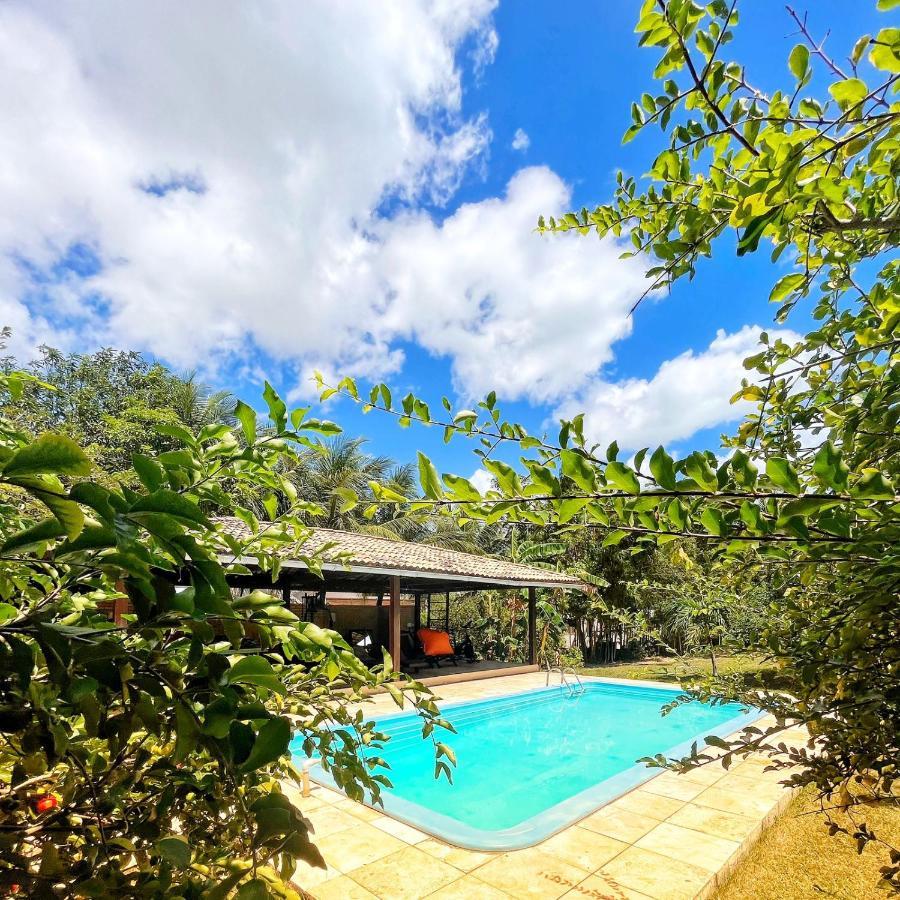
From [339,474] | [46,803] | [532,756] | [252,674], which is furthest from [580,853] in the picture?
[339,474]

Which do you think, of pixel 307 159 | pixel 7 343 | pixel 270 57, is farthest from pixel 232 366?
pixel 270 57

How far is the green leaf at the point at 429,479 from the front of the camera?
1.17m

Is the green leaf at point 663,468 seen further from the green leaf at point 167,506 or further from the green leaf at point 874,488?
the green leaf at point 167,506

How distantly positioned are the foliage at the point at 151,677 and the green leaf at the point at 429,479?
11.6 inches

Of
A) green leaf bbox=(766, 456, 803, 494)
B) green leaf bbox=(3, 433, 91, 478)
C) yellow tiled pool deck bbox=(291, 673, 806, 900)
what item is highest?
green leaf bbox=(766, 456, 803, 494)

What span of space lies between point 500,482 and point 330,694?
3.38 ft

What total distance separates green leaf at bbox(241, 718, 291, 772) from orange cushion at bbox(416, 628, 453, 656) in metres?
17.3

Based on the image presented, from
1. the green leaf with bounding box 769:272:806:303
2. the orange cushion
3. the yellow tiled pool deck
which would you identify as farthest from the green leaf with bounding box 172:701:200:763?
the orange cushion

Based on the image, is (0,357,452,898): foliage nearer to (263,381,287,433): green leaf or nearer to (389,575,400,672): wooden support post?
(263,381,287,433): green leaf

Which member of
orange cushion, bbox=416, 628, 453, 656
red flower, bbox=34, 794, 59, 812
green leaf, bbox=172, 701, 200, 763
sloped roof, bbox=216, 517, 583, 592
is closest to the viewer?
green leaf, bbox=172, 701, 200, 763

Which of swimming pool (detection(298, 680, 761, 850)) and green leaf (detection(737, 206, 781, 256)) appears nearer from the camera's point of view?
green leaf (detection(737, 206, 781, 256))

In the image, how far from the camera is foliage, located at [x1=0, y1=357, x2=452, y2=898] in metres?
0.53

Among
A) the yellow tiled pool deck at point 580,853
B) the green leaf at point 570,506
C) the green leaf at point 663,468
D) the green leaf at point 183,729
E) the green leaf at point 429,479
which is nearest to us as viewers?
the green leaf at point 183,729

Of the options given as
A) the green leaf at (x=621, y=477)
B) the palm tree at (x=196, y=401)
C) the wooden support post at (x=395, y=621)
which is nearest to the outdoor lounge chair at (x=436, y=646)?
the wooden support post at (x=395, y=621)
